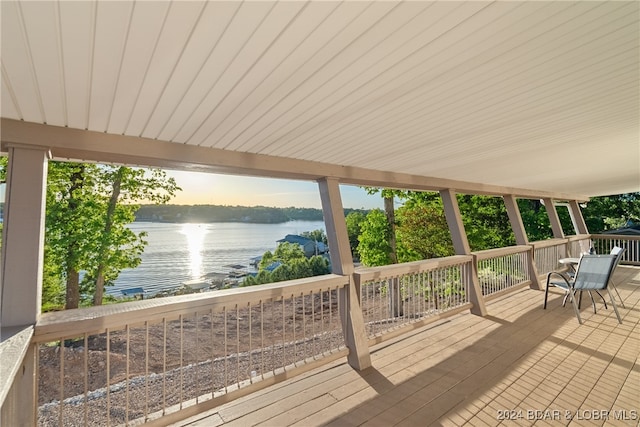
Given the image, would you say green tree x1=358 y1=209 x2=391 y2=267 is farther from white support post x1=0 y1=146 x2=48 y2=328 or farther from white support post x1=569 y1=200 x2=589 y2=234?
white support post x1=0 y1=146 x2=48 y2=328

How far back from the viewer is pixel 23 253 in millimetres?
1848

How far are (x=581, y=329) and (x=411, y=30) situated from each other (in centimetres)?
493

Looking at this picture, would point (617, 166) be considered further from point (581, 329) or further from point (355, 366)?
point (355, 366)

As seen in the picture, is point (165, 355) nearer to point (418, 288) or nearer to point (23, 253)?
point (23, 253)

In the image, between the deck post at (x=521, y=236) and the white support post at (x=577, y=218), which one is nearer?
the deck post at (x=521, y=236)

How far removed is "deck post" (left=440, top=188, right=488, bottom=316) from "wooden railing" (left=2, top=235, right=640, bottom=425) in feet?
0.11

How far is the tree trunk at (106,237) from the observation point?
7.03 metres

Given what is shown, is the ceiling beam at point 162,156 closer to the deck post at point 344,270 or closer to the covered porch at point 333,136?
the covered porch at point 333,136

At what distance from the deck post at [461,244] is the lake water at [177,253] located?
5658mm

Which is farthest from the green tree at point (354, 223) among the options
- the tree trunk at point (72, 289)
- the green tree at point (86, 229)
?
the tree trunk at point (72, 289)

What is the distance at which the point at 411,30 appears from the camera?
119 cm

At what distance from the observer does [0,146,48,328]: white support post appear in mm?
1789

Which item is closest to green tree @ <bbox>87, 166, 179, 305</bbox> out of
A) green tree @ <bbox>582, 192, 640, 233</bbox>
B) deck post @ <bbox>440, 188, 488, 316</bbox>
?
deck post @ <bbox>440, 188, 488, 316</bbox>

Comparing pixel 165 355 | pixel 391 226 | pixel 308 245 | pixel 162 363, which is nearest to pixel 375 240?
pixel 391 226
